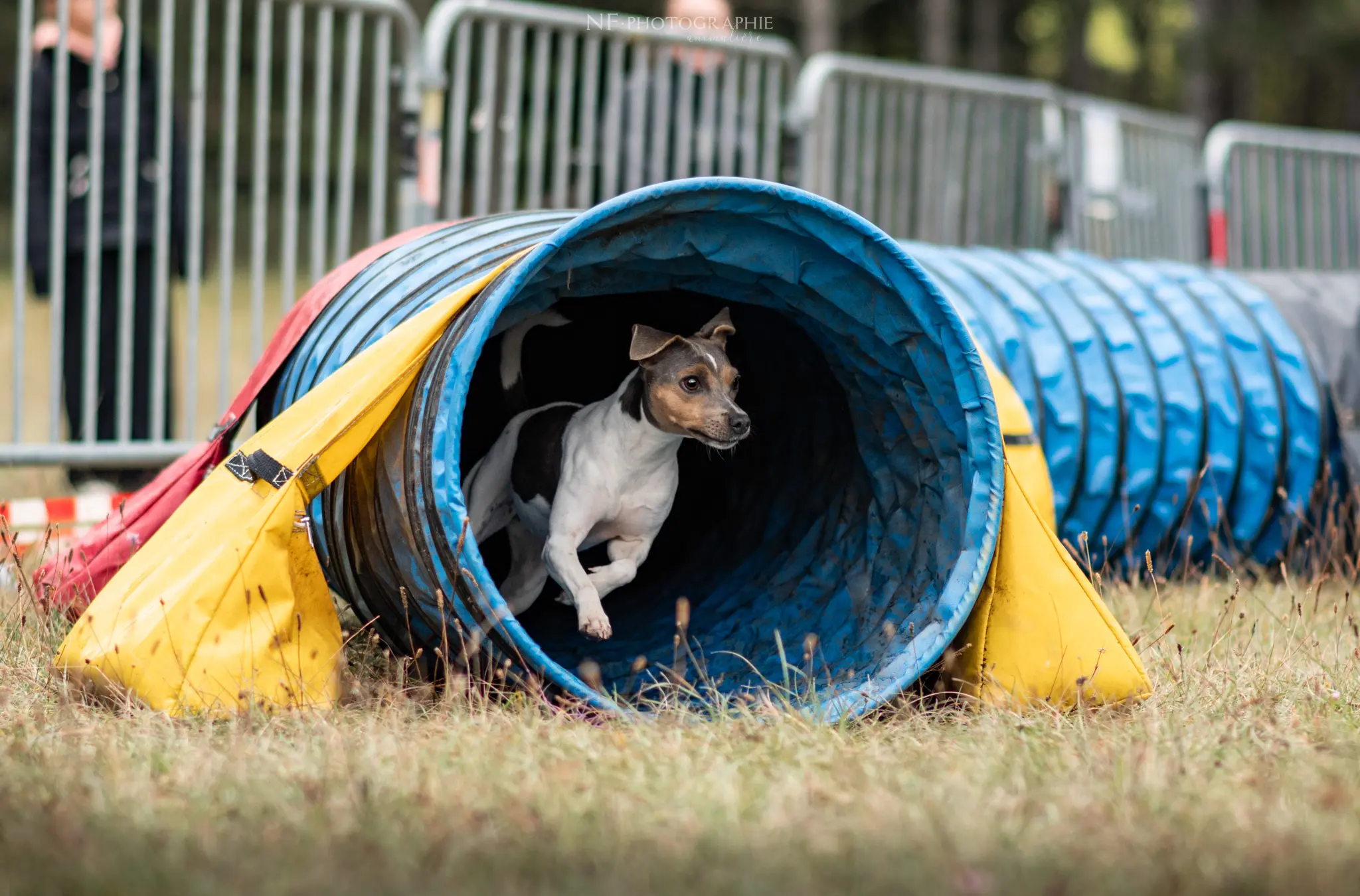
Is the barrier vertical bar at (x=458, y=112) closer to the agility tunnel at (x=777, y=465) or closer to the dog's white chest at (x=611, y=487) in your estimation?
the agility tunnel at (x=777, y=465)

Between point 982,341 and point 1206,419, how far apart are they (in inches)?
42.3

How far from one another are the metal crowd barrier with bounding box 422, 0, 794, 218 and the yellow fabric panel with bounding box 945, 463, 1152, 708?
381 centimetres

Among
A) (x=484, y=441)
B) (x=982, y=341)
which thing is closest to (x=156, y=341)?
(x=484, y=441)

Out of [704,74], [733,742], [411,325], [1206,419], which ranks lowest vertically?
[733,742]

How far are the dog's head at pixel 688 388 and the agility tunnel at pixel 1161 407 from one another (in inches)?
60.7

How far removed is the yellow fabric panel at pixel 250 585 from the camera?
12.5ft

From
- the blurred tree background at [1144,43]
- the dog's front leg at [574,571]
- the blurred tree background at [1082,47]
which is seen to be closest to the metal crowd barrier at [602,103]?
the dog's front leg at [574,571]

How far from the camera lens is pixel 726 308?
5.04 m

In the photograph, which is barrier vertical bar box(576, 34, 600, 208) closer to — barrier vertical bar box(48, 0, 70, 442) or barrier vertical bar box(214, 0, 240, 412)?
barrier vertical bar box(214, 0, 240, 412)

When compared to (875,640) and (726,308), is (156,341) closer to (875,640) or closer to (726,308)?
(726,308)

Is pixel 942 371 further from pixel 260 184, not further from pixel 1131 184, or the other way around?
pixel 1131 184

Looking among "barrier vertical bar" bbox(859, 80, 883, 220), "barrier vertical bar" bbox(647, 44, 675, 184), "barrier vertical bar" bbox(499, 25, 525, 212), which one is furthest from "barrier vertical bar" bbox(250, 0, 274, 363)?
"barrier vertical bar" bbox(859, 80, 883, 220)

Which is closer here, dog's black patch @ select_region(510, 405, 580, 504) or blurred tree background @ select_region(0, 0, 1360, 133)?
dog's black patch @ select_region(510, 405, 580, 504)

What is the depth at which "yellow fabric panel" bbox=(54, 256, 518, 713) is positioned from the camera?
382 cm
